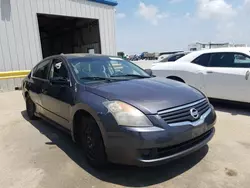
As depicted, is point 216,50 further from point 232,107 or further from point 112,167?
point 112,167

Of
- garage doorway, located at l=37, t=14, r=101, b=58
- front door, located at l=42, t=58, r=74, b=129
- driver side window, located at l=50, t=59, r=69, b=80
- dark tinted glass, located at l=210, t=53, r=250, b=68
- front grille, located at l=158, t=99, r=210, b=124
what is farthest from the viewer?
garage doorway, located at l=37, t=14, r=101, b=58

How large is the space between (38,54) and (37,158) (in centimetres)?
853

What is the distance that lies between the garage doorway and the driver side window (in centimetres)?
1030

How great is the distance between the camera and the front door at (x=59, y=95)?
3.51 meters

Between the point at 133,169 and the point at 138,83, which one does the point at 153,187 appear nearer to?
the point at 133,169

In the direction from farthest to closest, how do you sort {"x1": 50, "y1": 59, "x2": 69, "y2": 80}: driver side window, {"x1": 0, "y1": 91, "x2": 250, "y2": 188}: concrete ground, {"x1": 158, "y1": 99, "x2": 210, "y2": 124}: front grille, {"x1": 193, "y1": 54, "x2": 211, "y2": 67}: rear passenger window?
{"x1": 193, "y1": 54, "x2": 211, "y2": 67}: rear passenger window < {"x1": 50, "y1": 59, "x2": 69, "y2": 80}: driver side window < {"x1": 0, "y1": 91, "x2": 250, "y2": 188}: concrete ground < {"x1": 158, "y1": 99, "x2": 210, "y2": 124}: front grille

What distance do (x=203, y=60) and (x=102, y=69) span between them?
11.2 ft

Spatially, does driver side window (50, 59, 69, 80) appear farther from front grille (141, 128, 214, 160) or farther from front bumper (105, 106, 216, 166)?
front grille (141, 128, 214, 160)

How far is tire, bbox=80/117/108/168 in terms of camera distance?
2.89m

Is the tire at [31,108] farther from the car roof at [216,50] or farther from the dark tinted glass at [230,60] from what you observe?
the dark tinted glass at [230,60]

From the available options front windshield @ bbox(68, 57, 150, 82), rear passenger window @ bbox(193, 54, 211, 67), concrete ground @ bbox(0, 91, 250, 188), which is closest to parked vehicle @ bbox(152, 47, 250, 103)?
rear passenger window @ bbox(193, 54, 211, 67)

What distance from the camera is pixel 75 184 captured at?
2783mm

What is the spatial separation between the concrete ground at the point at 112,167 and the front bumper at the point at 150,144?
0.33m

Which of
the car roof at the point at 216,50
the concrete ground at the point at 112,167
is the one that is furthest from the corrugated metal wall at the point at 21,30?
the car roof at the point at 216,50
